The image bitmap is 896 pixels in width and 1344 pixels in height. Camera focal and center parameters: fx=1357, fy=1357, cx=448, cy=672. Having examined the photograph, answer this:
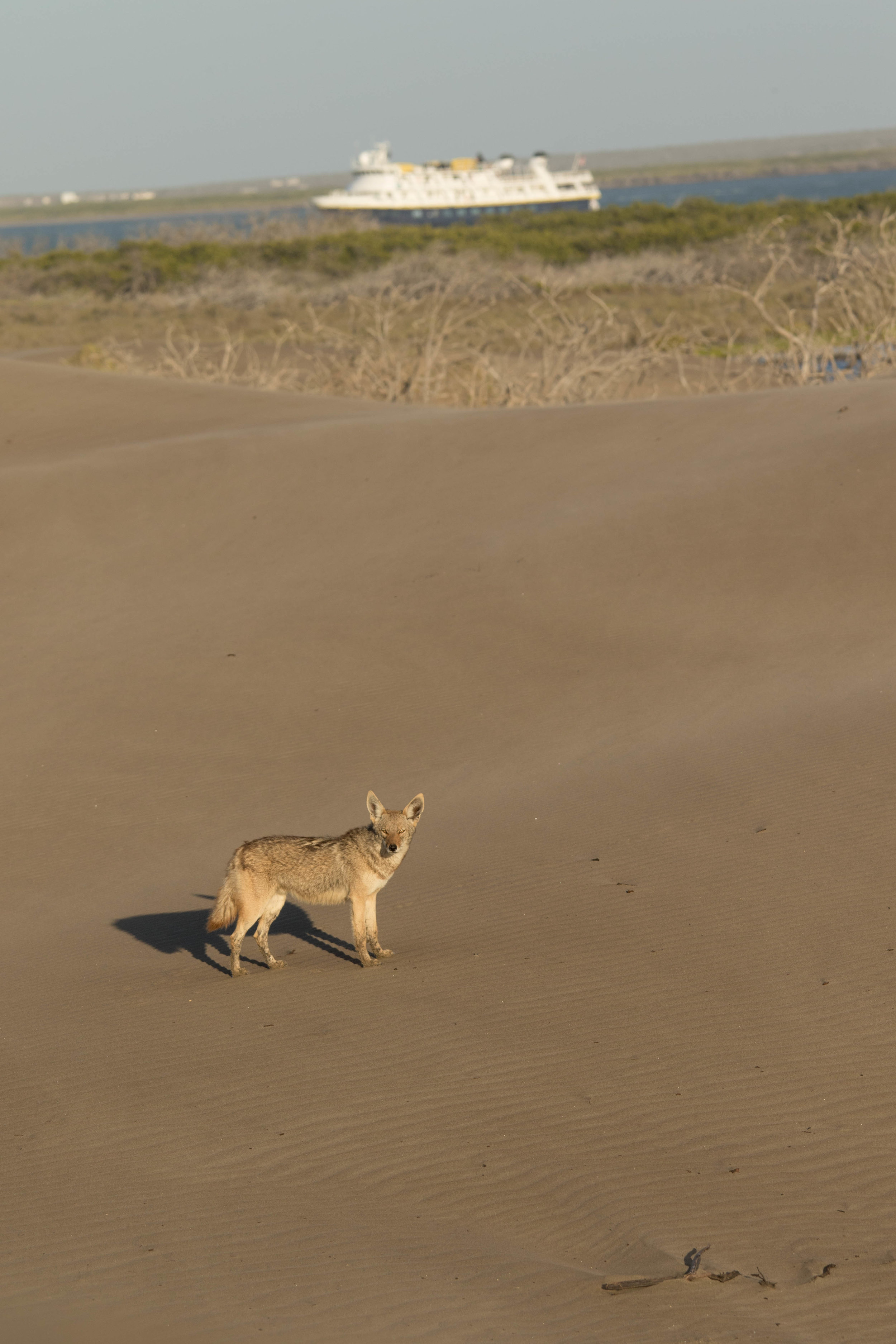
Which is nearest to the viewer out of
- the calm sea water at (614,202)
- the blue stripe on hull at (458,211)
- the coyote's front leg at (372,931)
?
the coyote's front leg at (372,931)

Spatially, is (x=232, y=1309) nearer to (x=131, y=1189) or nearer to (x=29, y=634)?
(x=131, y=1189)

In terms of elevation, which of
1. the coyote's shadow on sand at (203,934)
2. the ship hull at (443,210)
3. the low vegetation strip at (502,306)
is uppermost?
the ship hull at (443,210)

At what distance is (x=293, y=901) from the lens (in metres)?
7.49

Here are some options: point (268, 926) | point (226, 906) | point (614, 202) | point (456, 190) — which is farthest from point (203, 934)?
point (614, 202)

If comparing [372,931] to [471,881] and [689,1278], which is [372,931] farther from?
[689,1278]

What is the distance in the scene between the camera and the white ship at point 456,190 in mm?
102875

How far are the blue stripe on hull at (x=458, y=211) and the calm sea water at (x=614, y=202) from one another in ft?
13.4

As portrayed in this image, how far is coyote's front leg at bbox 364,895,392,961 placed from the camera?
20.1ft

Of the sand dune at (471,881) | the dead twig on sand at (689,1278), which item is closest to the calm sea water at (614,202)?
the sand dune at (471,881)

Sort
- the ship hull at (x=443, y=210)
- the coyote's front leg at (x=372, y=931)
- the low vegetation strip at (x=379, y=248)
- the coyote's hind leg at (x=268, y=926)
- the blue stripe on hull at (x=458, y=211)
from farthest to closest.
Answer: the blue stripe on hull at (x=458, y=211), the ship hull at (x=443, y=210), the low vegetation strip at (x=379, y=248), the coyote's hind leg at (x=268, y=926), the coyote's front leg at (x=372, y=931)

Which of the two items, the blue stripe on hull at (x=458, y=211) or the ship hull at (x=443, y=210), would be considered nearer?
the ship hull at (x=443, y=210)

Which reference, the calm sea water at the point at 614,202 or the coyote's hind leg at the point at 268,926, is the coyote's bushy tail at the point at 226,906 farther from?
the calm sea water at the point at 614,202

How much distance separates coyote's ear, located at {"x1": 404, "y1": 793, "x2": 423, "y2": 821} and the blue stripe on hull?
97589mm

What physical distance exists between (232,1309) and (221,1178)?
2.54ft
